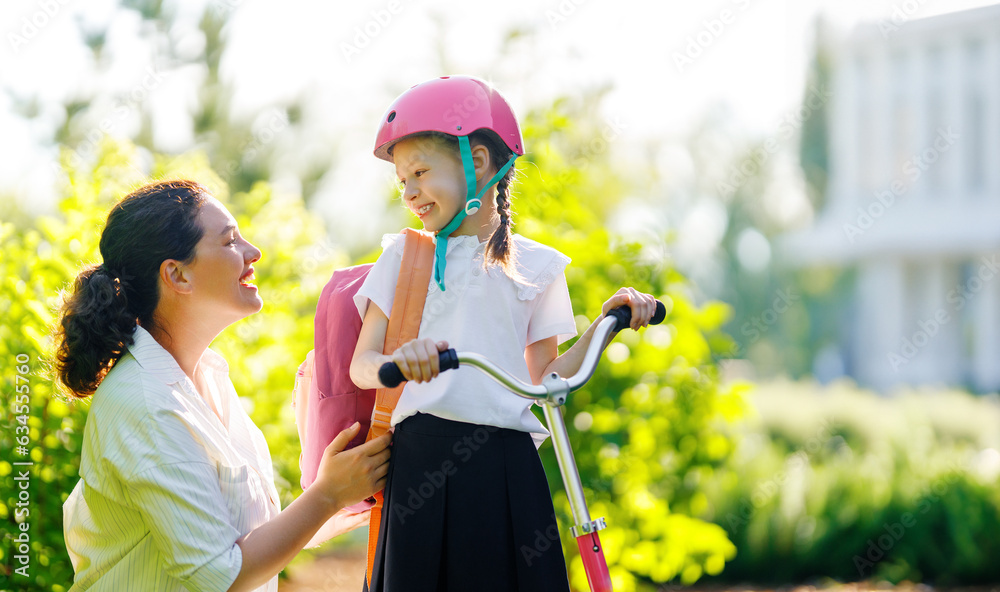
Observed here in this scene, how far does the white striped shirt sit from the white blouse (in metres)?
0.51

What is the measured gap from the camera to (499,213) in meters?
2.40

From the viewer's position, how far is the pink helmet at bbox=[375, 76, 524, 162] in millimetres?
2199

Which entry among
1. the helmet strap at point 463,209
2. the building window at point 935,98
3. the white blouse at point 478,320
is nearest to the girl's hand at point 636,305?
the white blouse at point 478,320

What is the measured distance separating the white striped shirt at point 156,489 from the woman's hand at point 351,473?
0.26 m

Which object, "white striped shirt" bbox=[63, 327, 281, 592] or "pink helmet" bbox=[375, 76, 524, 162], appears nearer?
"white striped shirt" bbox=[63, 327, 281, 592]

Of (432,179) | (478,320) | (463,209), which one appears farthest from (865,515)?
(432,179)

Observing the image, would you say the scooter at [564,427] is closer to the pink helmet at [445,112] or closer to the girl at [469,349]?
the girl at [469,349]

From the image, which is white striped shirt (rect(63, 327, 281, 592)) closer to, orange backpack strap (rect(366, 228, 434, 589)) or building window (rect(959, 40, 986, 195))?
orange backpack strap (rect(366, 228, 434, 589))

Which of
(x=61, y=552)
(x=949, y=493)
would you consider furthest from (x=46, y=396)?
(x=949, y=493)

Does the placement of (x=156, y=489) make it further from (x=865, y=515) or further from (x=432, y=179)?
(x=865, y=515)

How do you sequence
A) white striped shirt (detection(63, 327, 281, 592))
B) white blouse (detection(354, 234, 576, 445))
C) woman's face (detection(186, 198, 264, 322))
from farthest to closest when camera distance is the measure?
woman's face (detection(186, 198, 264, 322)) → white blouse (detection(354, 234, 576, 445)) → white striped shirt (detection(63, 327, 281, 592))

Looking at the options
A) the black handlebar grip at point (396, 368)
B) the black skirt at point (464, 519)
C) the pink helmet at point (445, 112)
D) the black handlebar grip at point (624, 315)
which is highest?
the pink helmet at point (445, 112)

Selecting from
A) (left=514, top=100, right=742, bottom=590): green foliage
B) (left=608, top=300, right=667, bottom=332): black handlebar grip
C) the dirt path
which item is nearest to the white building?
the dirt path

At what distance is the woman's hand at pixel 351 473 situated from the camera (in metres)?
2.17
